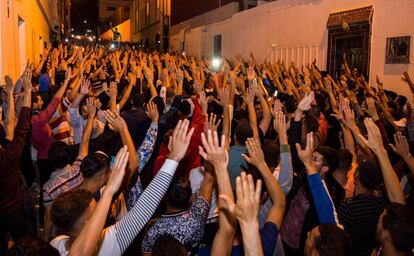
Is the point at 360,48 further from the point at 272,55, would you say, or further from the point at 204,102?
the point at 204,102

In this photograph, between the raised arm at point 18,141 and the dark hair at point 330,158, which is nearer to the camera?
the raised arm at point 18,141

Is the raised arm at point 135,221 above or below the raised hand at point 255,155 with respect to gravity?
below

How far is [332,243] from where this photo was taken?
251 cm

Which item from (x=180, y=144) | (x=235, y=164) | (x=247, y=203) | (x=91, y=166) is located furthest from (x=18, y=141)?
(x=247, y=203)

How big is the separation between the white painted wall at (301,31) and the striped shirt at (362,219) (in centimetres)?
903

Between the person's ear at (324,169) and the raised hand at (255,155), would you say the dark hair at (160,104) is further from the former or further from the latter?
the raised hand at (255,155)

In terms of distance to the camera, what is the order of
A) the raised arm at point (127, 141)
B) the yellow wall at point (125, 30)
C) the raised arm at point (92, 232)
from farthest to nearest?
the yellow wall at point (125, 30) < the raised arm at point (127, 141) < the raised arm at point (92, 232)

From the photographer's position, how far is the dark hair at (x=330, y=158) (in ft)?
12.9

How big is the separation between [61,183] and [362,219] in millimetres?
2441

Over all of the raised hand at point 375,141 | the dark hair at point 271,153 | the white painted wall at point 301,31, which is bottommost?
the dark hair at point 271,153

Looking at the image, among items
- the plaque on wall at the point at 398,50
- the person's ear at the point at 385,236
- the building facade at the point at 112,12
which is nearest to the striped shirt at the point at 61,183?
the person's ear at the point at 385,236

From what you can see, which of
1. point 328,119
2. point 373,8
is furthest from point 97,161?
point 373,8

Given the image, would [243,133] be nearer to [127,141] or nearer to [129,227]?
[127,141]

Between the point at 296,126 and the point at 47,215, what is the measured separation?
2.62 metres
